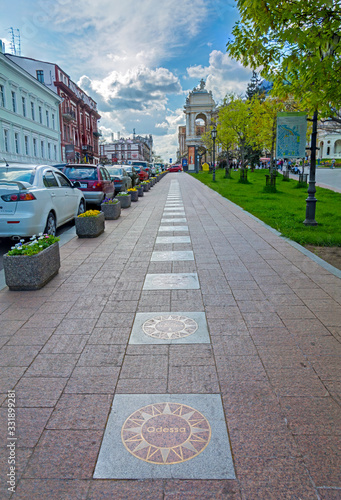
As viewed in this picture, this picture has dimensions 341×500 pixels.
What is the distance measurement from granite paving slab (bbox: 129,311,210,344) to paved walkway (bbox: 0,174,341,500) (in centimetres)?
2

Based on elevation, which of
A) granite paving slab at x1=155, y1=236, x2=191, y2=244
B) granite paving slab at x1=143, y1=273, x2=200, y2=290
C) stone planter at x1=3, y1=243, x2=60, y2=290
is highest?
stone planter at x1=3, y1=243, x2=60, y2=290

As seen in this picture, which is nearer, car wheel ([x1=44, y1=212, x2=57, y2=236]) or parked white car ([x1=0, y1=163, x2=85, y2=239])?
parked white car ([x1=0, y1=163, x2=85, y2=239])

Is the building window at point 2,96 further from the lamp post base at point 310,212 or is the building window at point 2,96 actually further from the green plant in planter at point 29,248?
the green plant in planter at point 29,248

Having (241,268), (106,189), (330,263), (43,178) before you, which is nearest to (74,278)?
(241,268)

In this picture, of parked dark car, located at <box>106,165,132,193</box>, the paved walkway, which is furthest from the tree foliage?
parked dark car, located at <box>106,165,132,193</box>

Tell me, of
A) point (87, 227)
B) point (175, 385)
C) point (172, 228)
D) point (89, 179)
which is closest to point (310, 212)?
point (172, 228)

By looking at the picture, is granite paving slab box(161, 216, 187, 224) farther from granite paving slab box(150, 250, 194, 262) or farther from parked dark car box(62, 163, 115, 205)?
granite paving slab box(150, 250, 194, 262)

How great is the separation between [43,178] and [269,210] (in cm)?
842

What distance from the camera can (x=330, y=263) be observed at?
692 centimetres

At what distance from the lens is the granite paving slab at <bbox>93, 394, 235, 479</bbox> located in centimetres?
232

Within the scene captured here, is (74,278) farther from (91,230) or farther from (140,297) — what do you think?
(91,230)

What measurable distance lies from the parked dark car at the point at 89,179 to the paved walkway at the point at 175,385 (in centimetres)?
737

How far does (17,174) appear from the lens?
8188 millimetres

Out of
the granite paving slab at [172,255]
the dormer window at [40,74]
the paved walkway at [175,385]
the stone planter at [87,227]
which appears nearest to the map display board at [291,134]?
the granite paving slab at [172,255]
